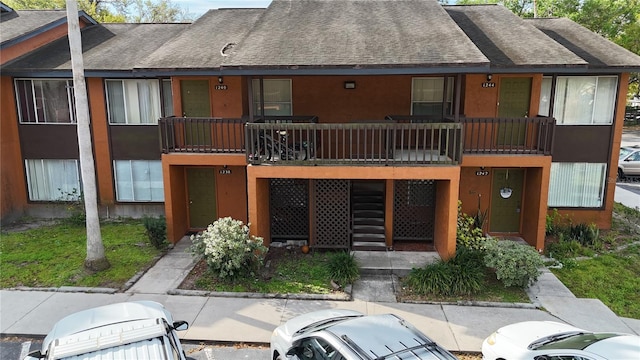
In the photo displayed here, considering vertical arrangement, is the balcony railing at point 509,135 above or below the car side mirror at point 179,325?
above

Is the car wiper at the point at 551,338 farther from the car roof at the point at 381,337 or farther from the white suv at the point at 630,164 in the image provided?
the white suv at the point at 630,164

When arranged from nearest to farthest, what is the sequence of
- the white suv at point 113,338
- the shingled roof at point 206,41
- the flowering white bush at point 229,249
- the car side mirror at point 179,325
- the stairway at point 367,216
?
the white suv at point 113,338 → the car side mirror at point 179,325 → the flowering white bush at point 229,249 → the shingled roof at point 206,41 → the stairway at point 367,216

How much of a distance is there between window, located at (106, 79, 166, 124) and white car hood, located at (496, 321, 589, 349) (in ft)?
40.7

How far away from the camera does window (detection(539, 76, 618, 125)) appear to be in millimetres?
13898

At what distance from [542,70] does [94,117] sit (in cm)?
1387

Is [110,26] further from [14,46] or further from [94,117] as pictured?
[94,117]

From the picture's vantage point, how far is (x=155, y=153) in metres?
15.4

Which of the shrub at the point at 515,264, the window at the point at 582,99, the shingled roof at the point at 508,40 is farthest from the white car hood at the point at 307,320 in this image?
the window at the point at 582,99

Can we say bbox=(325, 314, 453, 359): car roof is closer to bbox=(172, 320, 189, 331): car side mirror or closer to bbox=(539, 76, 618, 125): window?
bbox=(172, 320, 189, 331): car side mirror

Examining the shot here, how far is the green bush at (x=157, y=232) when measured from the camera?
12930 mm

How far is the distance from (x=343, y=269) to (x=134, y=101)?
30.6 ft

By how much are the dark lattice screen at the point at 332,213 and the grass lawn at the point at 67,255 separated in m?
4.81

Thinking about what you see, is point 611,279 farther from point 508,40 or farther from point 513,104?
point 508,40

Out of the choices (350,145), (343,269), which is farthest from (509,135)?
(343,269)
